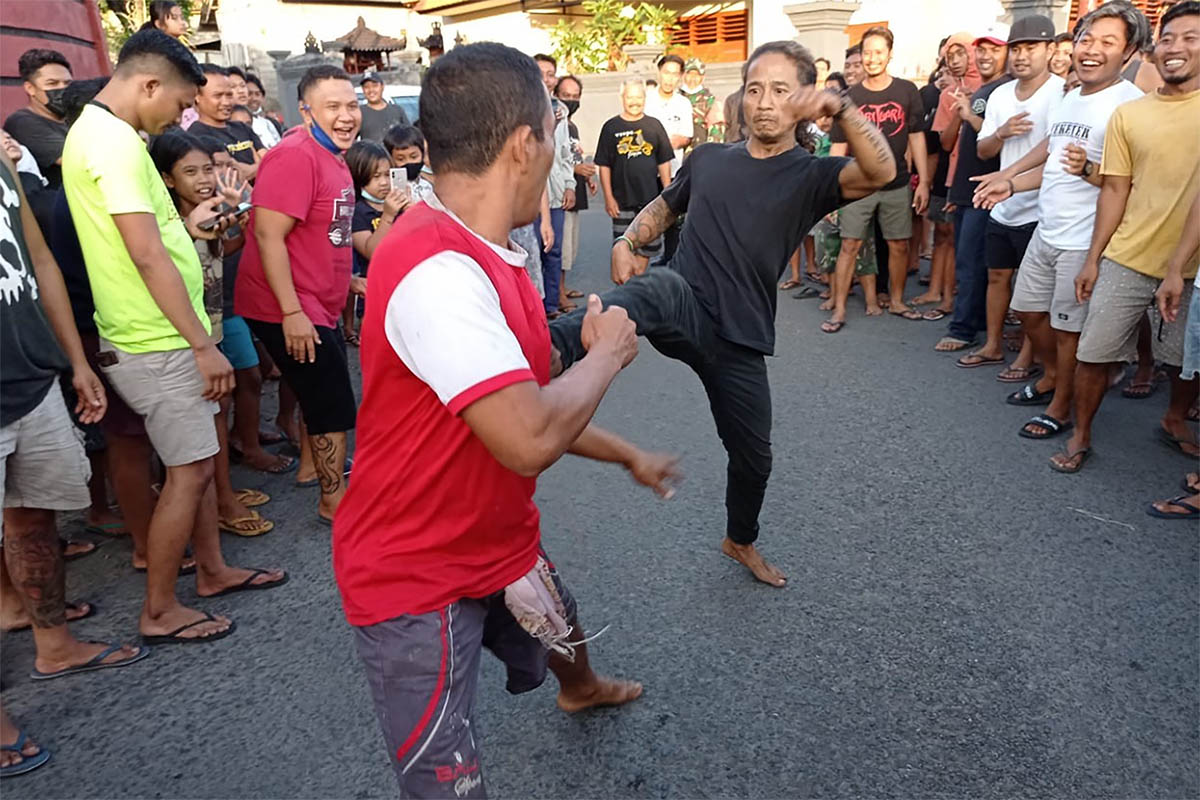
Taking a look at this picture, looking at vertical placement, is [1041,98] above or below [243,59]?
below

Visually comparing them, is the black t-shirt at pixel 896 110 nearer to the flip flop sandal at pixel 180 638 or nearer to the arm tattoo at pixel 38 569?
the flip flop sandal at pixel 180 638

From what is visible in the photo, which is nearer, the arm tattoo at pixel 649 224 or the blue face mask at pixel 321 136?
the arm tattoo at pixel 649 224

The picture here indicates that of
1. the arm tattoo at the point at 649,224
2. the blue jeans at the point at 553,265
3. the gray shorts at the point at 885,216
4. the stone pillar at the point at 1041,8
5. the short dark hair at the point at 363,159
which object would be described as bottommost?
the blue jeans at the point at 553,265

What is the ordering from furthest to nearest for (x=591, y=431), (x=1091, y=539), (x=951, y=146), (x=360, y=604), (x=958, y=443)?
(x=951, y=146) < (x=958, y=443) < (x=1091, y=539) < (x=591, y=431) < (x=360, y=604)

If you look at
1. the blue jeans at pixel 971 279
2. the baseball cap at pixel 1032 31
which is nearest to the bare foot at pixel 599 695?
the blue jeans at pixel 971 279

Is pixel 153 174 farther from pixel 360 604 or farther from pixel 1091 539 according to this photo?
pixel 1091 539

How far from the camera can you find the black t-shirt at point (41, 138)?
4324 millimetres

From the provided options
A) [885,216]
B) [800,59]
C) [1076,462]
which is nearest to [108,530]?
[800,59]

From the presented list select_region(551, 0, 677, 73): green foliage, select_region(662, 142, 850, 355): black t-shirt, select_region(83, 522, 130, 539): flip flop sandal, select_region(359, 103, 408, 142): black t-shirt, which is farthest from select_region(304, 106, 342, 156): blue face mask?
select_region(551, 0, 677, 73): green foliage

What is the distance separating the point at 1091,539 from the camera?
360 cm

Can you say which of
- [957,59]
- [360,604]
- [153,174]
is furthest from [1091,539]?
[957,59]

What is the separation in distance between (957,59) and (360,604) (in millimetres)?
7464

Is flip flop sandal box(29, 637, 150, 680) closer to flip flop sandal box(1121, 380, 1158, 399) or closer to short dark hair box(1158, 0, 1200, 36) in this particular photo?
short dark hair box(1158, 0, 1200, 36)

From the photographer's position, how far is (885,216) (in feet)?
22.5
